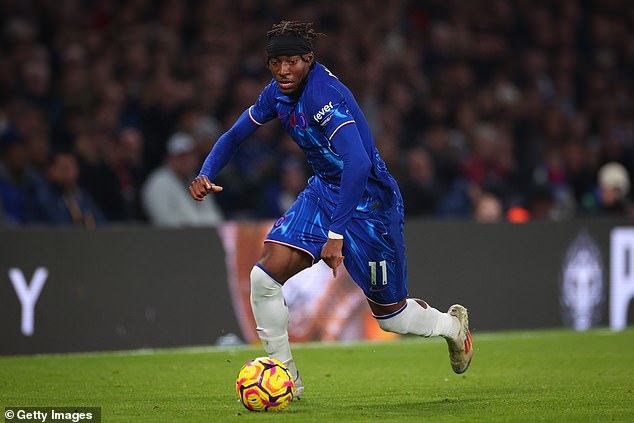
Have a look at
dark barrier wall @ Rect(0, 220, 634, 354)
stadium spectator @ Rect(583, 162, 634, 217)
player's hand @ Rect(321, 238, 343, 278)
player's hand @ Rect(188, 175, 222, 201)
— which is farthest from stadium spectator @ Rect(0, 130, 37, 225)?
stadium spectator @ Rect(583, 162, 634, 217)

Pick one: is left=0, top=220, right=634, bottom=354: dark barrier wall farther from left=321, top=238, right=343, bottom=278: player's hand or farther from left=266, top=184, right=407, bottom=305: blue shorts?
left=321, top=238, right=343, bottom=278: player's hand

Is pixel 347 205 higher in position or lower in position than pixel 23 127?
lower

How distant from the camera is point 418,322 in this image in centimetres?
788

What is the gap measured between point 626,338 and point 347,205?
656 cm

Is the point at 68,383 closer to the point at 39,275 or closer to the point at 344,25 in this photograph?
the point at 39,275

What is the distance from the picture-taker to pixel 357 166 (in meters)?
6.99

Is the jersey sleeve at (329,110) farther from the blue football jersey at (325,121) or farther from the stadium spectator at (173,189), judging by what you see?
the stadium spectator at (173,189)

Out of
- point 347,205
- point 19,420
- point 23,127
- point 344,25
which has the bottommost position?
point 19,420

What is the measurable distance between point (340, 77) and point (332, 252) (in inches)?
352

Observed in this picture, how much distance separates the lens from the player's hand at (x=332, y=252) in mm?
6922

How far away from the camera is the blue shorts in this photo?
7320mm

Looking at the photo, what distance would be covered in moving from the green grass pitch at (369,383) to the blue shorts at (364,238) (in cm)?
76


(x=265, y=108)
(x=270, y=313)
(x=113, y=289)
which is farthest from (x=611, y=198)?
(x=270, y=313)

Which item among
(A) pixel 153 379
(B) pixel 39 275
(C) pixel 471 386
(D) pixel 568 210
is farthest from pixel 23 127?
(D) pixel 568 210
